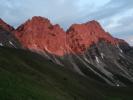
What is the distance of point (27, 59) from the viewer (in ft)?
388

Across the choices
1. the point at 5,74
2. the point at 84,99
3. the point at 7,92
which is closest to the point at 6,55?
the point at 84,99

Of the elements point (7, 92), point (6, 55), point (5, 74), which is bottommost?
point (7, 92)

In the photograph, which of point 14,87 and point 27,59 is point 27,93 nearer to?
point 14,87

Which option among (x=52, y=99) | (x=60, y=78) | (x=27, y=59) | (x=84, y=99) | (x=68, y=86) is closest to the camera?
(x=52, y=99)

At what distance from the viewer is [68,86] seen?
98875mm

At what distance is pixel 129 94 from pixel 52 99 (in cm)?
7549

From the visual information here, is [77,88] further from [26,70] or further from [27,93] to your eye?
[27,93]

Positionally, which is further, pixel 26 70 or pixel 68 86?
pixel 68 86

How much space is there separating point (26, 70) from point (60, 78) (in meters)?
20.9

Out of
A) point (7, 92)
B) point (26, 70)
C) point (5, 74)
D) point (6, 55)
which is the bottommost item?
point (7, 92)

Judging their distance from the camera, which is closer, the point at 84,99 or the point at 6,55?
the point at 84,99

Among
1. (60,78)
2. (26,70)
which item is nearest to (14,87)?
(26,70)

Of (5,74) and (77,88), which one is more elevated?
(77,88)

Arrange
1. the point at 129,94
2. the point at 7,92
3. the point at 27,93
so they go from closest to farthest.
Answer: the point at 7,92
the point at 27,93
the point at 129,94
